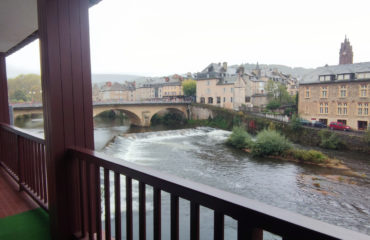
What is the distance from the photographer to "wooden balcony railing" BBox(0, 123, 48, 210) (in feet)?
6.84

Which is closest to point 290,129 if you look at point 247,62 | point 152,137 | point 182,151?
point 182,151

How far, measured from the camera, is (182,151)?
14.3 meters

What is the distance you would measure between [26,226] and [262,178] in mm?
9338

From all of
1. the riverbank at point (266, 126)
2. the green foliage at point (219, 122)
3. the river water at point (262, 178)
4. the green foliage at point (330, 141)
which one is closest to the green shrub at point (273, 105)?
the riverbank at point (266, 126)

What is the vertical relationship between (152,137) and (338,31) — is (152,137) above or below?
below

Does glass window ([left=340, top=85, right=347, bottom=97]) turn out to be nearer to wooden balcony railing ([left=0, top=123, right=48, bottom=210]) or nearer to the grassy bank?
the grassy bank

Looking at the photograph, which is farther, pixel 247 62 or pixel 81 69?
pixel 247 62

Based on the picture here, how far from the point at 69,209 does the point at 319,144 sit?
16488mm

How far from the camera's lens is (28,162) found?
239 cm

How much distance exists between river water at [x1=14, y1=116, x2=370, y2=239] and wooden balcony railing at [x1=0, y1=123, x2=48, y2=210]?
4.02 meters

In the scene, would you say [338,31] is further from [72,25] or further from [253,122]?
[72,25]

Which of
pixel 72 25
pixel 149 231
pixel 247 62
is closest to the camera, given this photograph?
pixel 72 25

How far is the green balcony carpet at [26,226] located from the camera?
1816 millimetres

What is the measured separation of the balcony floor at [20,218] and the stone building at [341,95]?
18214 millimetres
